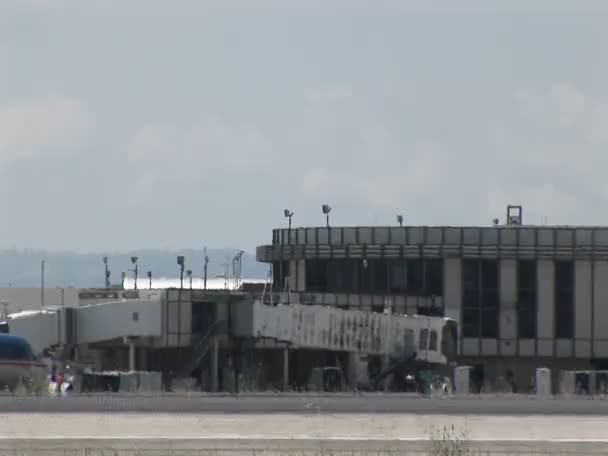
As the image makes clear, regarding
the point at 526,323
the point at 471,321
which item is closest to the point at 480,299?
the point at 471,321

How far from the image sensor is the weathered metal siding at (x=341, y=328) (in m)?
76.9

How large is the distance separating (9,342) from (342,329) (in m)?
18.5

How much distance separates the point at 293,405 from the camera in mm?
52531

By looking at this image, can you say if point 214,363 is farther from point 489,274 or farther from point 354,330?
point 489,274

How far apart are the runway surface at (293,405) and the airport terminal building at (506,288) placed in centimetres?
3831

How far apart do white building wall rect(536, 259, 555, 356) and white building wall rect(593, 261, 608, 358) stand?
2.24 metres

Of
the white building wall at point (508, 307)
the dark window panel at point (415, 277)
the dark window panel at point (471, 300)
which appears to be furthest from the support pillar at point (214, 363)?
the white building wall at point (508, 307)

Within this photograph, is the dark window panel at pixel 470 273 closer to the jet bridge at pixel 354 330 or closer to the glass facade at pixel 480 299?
the glass facade at pixel 480 299

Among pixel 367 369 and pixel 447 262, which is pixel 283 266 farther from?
pixel 367 369

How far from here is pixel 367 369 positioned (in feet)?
270

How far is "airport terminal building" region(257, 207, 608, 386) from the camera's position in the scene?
9475 cm

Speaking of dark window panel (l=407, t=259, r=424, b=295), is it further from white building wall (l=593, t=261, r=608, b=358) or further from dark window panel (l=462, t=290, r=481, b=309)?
white building wall (l=593, t=261, r=608, b=358)

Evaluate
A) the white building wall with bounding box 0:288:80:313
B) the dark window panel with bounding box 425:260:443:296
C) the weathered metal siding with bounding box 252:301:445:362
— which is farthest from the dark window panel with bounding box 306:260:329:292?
the white building wall with bounding box 0:288:80:313

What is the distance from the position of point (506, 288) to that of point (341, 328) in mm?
18427
